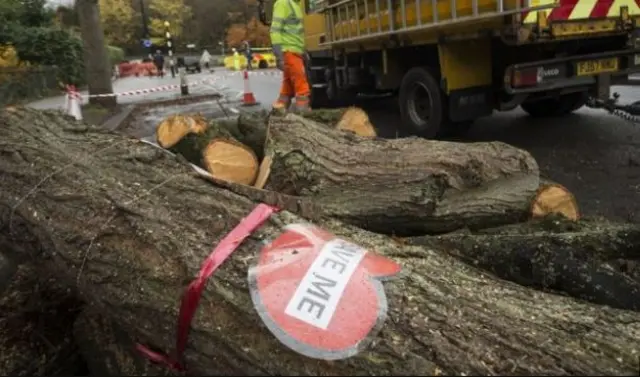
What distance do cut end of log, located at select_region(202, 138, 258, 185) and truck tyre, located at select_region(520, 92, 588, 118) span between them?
16.5ft

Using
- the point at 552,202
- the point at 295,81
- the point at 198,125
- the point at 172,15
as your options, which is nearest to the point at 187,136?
the point at 198,125

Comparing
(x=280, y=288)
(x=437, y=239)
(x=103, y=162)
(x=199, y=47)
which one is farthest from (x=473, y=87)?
(x=199, y=47)

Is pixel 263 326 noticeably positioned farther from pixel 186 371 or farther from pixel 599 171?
pixel 599 171

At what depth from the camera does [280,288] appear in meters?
1.90

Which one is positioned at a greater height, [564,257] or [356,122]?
[356,122]

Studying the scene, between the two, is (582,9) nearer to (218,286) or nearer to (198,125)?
(198,125)

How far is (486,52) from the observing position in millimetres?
6543

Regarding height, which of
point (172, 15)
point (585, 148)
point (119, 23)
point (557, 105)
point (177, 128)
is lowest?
point (585, 148)

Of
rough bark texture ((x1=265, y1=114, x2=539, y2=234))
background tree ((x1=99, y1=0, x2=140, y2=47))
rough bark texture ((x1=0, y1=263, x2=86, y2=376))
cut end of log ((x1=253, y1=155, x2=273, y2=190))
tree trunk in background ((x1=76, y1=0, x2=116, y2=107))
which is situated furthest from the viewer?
background tree ((x1=99, y1=0, x2=140, y2=47))

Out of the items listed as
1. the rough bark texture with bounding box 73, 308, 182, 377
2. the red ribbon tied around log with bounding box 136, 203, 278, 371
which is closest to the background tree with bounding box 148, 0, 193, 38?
the rough bark texture with bounding box 73, 308, 182, 377

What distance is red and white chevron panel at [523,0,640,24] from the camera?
5379 millimetres

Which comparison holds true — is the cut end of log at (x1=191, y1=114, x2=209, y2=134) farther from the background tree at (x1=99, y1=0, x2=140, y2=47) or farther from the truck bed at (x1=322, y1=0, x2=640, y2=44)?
the background tree at (x1=99, y1=0, x2=140, y2=47)

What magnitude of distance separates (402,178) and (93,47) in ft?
37.1

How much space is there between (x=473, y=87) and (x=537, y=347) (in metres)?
5.30
